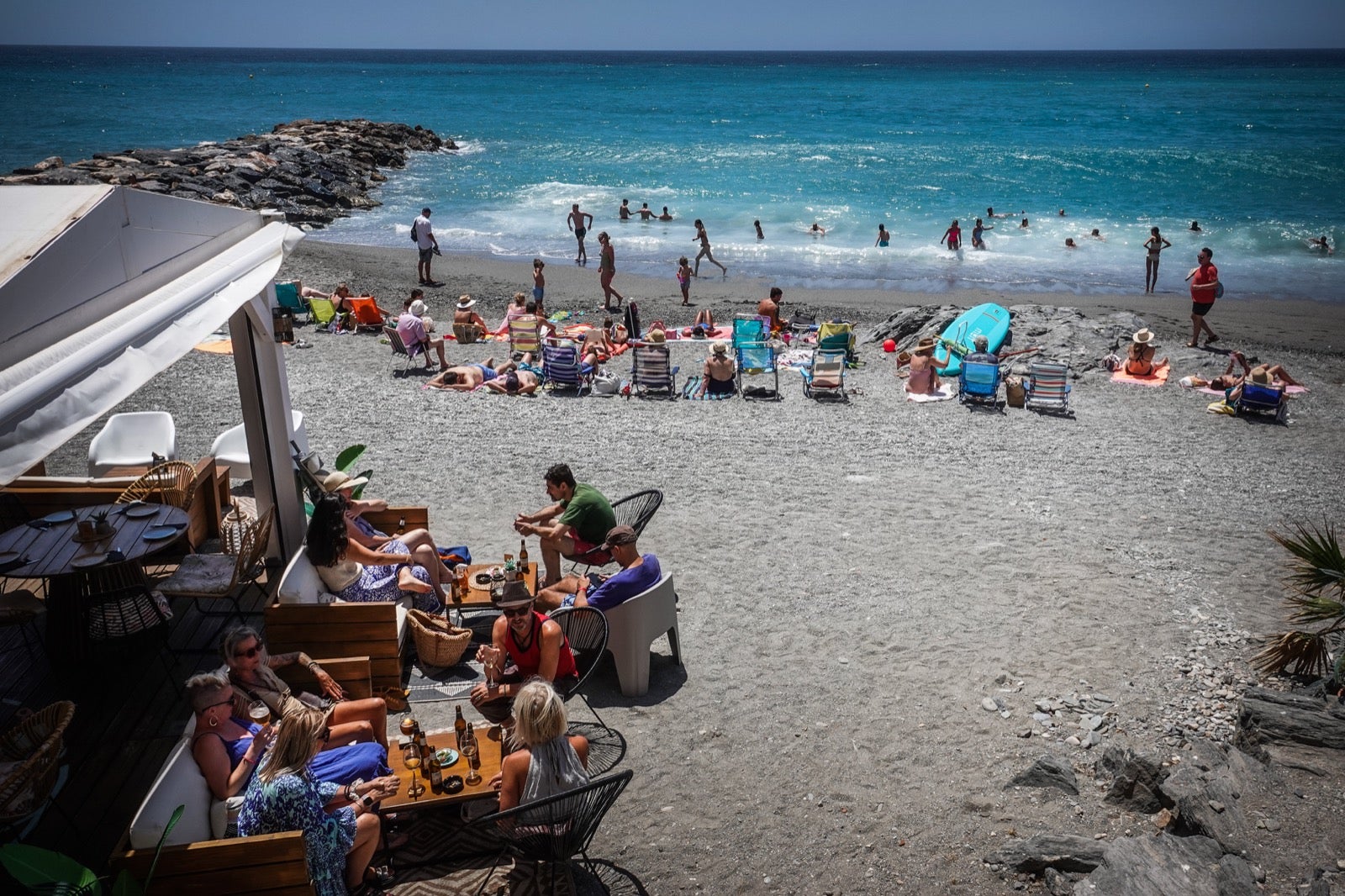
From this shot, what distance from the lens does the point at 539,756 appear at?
14.0 ft

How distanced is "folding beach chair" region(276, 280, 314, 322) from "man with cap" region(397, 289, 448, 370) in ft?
10.5

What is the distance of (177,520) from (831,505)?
5563mm

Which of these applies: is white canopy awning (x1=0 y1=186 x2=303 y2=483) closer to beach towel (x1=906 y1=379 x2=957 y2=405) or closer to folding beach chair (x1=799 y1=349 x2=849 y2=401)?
folding beach chair (x1=799 y1=349 x2=849 y2=401)

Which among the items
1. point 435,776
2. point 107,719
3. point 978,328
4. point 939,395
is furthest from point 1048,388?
point 107,719

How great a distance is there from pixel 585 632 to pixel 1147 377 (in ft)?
37.5

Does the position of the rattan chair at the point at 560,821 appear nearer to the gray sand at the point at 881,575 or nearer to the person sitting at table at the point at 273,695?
the gray sand at the point at 881,575

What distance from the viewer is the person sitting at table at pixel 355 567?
5.90m

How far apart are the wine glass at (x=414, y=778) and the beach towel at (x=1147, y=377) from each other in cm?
1236

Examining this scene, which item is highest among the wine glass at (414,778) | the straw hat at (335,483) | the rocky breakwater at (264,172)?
the rocky breakwater at (264,172)

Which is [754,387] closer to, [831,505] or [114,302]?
[831,505]

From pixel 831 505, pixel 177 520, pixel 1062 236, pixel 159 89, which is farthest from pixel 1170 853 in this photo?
pixel 159 89

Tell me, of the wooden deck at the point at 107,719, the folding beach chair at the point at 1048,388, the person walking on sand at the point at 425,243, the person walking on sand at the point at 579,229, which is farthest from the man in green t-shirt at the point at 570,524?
the person walking on sand at the point at 579,229

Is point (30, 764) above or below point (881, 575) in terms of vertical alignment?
above

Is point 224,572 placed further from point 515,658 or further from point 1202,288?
point 1202,288
